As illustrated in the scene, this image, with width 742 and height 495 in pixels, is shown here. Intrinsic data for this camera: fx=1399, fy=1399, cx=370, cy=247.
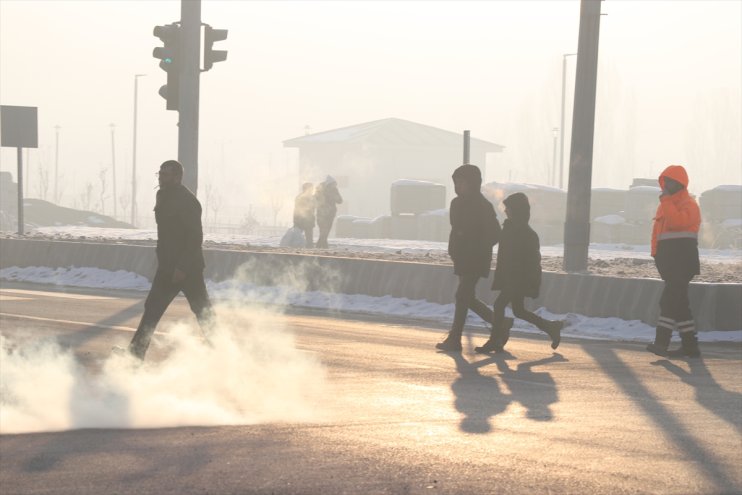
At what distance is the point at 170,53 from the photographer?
68.7ft

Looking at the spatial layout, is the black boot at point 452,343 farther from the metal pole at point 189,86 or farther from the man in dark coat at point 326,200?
the man in dark coat at point 326,200

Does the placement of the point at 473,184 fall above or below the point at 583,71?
below

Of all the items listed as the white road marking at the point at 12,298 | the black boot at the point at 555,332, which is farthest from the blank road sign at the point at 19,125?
the black boot at the point at 555,332

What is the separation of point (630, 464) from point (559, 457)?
384 millimetres

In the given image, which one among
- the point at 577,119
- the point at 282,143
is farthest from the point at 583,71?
the point at 282,143

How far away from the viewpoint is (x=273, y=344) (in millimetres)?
13547

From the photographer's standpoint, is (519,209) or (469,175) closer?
(469,175)

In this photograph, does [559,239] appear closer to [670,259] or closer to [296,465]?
[670,259]

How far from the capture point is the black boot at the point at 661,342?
43.8ft

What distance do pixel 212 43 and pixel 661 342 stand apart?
33.1 feet

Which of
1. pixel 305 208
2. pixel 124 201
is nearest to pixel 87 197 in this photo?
pixel 124 201

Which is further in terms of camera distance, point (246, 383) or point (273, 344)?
point (273, 344)

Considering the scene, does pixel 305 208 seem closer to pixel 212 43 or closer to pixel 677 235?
pixel 212 43

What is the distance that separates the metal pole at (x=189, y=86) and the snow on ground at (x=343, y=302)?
1887 mm
